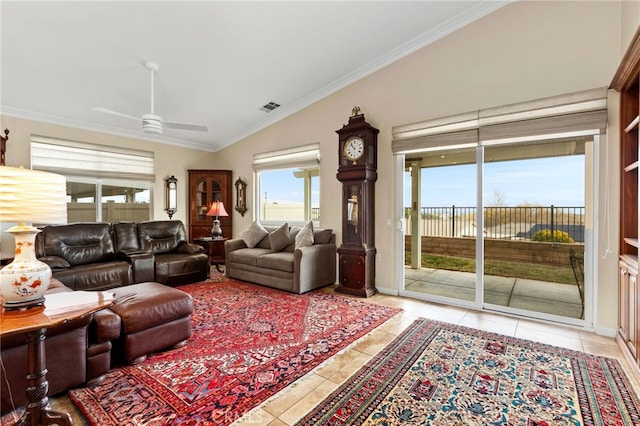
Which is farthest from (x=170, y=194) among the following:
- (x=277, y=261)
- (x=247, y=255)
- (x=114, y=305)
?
(x=114, y=305)

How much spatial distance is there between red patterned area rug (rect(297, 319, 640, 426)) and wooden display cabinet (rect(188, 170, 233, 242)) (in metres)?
5.00

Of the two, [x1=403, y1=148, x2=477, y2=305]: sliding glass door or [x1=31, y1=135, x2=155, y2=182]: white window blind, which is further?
[x1=31, y1=135, x2=155, y2=182]: white window blind

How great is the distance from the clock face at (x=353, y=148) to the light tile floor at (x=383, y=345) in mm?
1996

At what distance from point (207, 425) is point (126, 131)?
5647mm

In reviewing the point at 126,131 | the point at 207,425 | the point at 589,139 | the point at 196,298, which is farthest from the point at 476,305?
the point at 126,131

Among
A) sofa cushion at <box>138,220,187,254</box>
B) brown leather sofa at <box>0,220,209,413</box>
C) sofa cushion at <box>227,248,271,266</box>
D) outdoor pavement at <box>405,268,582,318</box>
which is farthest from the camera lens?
sofa cushion at <box>138,220,187,254</box>

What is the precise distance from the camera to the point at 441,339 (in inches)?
109

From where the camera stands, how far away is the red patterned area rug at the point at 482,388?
1759mm

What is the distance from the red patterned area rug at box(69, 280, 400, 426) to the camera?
1794 millimetres

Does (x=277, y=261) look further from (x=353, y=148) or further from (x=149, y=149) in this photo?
(x=149, y=149)

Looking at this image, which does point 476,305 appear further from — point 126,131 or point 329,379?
point 126,131

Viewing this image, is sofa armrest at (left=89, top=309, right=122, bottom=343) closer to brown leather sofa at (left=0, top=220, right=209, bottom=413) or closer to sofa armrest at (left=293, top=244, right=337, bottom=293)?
brown leather sofa at (left=0, top=220, right=209, bottom=413)

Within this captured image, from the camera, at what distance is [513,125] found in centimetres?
333

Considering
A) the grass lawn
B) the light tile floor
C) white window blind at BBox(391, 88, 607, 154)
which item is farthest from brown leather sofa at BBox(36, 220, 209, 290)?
the grass lawn
